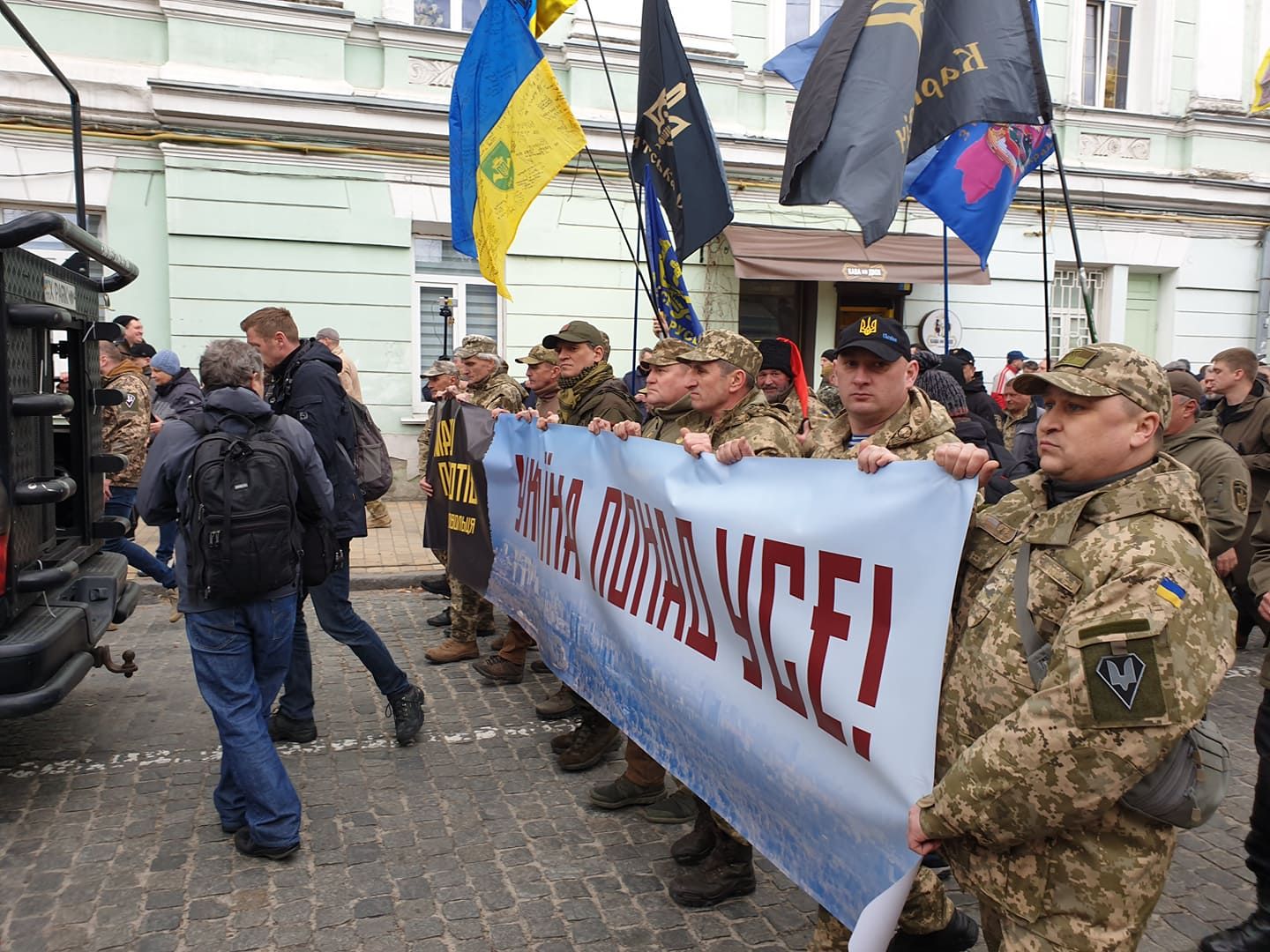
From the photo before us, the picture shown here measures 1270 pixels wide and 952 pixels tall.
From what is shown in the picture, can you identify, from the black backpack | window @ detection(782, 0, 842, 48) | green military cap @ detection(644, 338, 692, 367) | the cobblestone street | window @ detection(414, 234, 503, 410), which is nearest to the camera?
the cobblestone street

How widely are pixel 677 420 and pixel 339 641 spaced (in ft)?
6.56

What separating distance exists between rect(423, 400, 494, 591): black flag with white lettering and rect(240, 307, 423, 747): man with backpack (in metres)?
0.90

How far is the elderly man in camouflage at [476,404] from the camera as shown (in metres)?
6.02

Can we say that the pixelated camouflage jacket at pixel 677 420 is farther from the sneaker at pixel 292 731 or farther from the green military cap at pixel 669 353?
the sneaker at pixel 292 731

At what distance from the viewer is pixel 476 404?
6.16 metres

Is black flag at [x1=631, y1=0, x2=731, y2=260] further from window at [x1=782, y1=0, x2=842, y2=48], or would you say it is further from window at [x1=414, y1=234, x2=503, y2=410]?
window at [x1=782, y1=0, x2=842, y2=48]

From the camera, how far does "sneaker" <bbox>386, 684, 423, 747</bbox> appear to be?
4609mm

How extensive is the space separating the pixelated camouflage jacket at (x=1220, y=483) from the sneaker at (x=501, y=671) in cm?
Answer: 379

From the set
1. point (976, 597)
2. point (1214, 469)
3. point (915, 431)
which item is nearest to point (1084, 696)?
point (976, 597)

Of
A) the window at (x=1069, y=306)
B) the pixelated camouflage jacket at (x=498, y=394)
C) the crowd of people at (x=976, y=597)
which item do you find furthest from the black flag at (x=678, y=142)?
the window at (x=1069, y=306)

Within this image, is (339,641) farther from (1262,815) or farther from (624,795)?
(1262,815)

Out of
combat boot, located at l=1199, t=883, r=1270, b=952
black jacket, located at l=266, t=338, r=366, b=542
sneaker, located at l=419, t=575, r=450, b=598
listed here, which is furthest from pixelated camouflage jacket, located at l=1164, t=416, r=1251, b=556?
sneaker, located at l=419, t=575, r=450, b=598

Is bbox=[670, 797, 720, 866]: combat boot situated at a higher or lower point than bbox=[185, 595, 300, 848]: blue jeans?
lower

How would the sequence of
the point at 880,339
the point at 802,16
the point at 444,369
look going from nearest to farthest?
the point at 880,339
the point at 444,369
the point at 802,16
